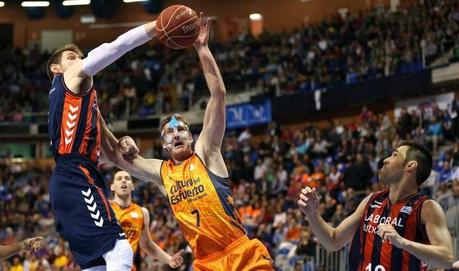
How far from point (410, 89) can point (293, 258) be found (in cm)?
965

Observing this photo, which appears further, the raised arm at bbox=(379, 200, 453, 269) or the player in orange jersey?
the player in orange jersey

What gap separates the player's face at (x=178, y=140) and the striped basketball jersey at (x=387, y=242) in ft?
5.33

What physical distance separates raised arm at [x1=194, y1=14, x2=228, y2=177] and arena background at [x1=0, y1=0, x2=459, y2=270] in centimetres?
776

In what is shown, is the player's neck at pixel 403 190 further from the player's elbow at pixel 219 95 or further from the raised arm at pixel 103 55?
the raised arm at pixel 103 55

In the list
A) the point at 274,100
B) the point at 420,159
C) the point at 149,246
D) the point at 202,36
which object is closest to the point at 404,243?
the point at 420,159

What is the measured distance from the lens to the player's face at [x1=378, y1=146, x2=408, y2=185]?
626cm

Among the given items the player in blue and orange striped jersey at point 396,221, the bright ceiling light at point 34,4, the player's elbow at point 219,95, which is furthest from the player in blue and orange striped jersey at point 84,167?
the bright ceiling light at point 34,4

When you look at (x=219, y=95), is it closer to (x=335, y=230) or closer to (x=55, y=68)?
(x=55, y=68)

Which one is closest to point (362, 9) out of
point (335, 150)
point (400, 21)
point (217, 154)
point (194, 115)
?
point (400, 21)

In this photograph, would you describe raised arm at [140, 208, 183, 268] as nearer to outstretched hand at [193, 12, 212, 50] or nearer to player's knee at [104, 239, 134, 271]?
outstretched hand at [193, 12, 212, 50]

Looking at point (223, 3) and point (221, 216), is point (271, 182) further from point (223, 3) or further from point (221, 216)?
point (223, 3)

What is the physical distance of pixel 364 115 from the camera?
23.9 meters

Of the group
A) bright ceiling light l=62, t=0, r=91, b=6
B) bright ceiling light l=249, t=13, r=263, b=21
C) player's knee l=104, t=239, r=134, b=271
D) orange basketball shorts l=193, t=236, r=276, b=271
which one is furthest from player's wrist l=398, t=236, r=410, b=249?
bright ceiling light l=62, t=0, r=91, b=6

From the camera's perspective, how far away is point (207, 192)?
6414 millimetres
